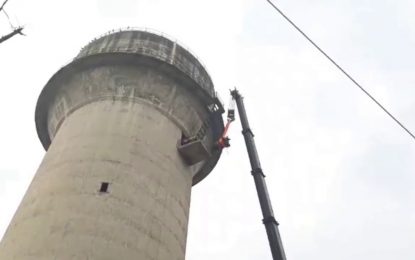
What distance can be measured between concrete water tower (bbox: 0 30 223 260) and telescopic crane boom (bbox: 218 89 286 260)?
5.30 ft

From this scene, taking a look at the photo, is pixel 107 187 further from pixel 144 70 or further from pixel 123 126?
pixel 144 70

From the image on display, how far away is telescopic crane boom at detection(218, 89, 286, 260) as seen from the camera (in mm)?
17516

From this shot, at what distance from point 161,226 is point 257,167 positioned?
686 cm

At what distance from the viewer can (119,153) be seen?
16.5m

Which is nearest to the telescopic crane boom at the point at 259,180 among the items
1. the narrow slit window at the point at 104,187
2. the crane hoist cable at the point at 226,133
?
the crane hoist cable at the point at 226,133

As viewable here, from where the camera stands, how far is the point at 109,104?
18.5 metres

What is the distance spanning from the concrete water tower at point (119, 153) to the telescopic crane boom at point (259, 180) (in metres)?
1.62

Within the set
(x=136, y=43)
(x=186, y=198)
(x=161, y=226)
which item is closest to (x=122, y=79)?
(x=136, y=43)

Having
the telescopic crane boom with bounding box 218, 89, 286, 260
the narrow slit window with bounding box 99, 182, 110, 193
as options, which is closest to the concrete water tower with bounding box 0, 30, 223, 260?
the narrow slit window with bounding box 99, 182, 110, 193

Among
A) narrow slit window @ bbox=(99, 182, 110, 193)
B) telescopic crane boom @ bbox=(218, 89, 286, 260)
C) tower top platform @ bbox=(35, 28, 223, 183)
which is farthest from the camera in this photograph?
tower top platform @ bbox=(35, 28, 223, 183)

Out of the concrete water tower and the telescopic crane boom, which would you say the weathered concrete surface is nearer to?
the concrete water tower

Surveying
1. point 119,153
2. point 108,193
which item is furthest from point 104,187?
point 119,153

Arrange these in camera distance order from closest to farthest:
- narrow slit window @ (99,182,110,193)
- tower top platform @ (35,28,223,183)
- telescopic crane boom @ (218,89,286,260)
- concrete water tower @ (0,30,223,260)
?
concrete water tower @ (0,30,223,260) < narrow slit window @ (99,182,110,193) < telescopic crane boom @ (218,89,286,260) < tower top platform @ (35,28,223,183)

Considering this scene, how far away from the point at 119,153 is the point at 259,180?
6635 millimetres
